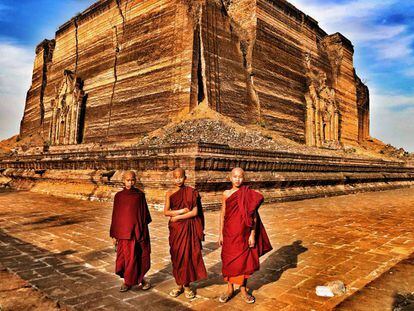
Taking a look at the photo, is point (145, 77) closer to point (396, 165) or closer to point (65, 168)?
point (65, 168)

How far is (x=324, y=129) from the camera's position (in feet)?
93.0

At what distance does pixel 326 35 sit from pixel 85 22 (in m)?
21.7

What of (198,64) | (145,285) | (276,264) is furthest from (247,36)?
(145,285)

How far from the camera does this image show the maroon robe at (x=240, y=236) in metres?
2.90

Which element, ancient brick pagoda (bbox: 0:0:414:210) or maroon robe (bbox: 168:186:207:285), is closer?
maroon robe (bbox: 168:186:207:285)

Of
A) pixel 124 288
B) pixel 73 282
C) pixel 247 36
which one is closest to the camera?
pixel 124 288

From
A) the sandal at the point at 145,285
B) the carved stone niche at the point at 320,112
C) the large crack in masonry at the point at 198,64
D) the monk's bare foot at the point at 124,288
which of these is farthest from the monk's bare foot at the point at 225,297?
the carved stone niche at the point at 320,112

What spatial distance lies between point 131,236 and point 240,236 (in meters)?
1.04

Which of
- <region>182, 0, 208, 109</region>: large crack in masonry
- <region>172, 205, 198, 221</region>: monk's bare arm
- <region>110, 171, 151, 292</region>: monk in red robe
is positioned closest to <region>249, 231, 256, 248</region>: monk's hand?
<region>172, 205, 198, 221</region>: monk's bare arm

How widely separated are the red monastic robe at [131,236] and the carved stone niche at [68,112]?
937 inches

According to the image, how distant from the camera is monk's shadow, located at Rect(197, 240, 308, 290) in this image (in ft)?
10.9

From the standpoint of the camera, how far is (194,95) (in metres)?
18.1

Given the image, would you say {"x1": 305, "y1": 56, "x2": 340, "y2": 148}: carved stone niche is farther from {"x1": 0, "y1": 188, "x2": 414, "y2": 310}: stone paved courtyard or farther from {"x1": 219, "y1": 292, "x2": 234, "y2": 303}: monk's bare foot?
{"x1": 219, "y1": 292, "x2": 234, "y2": 303}: monk's bare foot

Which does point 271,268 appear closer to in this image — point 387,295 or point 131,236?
point 387,295
